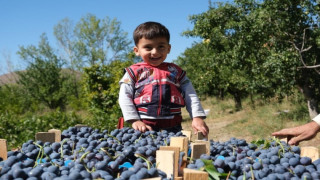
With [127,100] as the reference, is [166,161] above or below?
below

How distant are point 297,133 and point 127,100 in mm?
1229

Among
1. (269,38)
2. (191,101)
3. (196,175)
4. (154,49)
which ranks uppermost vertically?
(269,38)

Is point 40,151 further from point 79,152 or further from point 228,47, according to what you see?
point 228,47

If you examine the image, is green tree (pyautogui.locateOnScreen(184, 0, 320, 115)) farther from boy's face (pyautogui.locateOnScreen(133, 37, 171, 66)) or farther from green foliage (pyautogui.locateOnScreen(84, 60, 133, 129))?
boy's face (pyautogui.locateOnScreen(133, 37, 171, 66))

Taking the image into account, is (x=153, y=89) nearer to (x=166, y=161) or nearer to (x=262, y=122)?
(x=166, y=161)

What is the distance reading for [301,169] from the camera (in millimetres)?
1187

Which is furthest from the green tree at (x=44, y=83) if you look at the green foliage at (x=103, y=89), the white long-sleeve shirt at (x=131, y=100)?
the white long-sleeve shirt at (x=131, y=100)

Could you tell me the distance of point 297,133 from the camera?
1.87m

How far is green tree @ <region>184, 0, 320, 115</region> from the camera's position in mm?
8305

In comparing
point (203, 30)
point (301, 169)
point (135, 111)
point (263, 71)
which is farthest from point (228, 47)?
point (301, 169)

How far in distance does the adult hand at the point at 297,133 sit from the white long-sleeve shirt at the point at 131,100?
28.4 inches

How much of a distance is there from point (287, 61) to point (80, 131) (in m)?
7.57

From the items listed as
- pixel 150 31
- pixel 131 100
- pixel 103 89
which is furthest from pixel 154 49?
pixel 103 89

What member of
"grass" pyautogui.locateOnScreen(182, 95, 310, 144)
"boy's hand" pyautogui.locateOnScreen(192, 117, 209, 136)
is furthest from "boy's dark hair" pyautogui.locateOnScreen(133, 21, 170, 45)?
"grass" pyautogui.locateOnScreen(182, 95, 310, 144)
